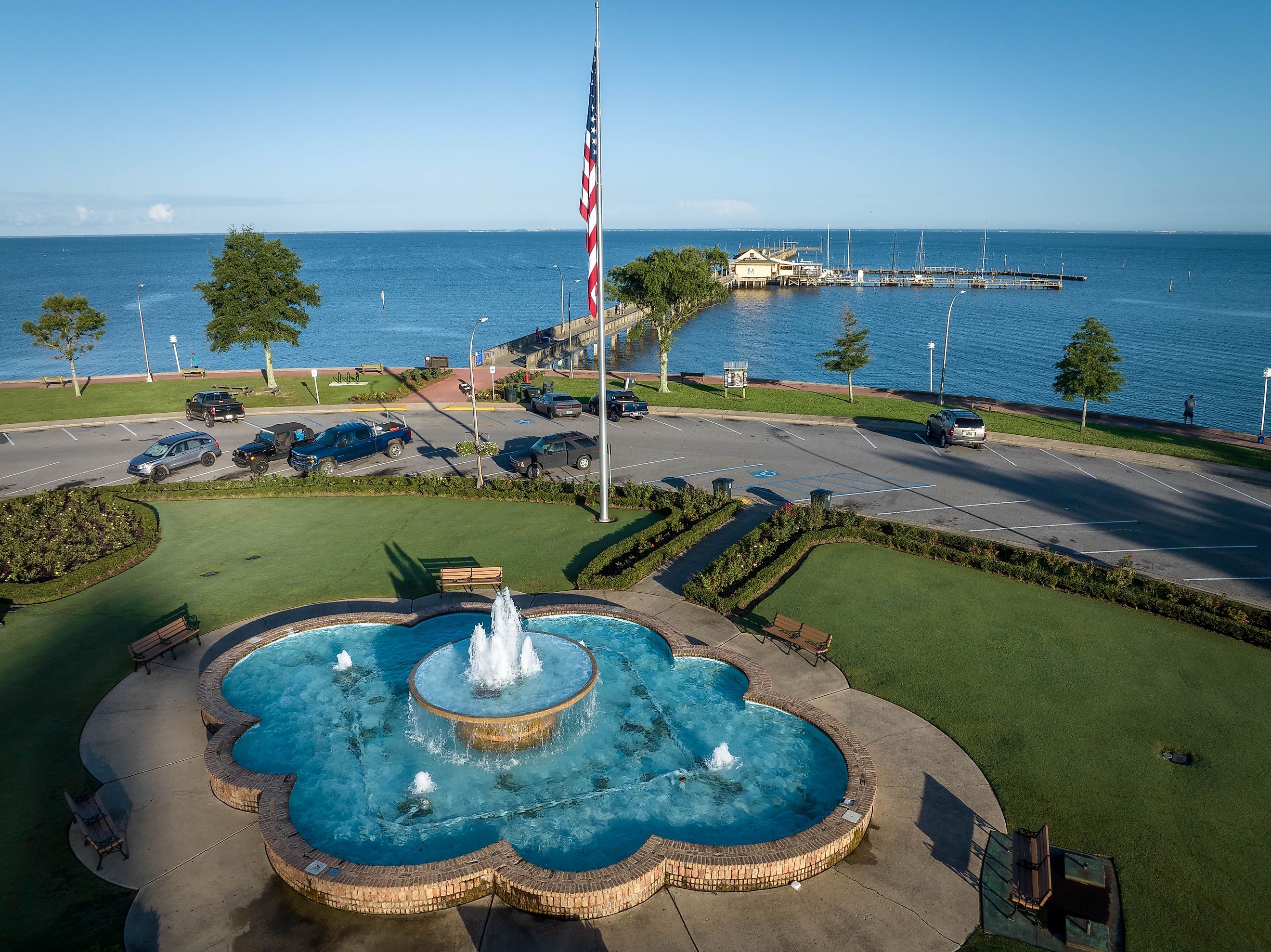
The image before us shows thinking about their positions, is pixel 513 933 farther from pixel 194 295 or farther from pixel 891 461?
pixel 194 295

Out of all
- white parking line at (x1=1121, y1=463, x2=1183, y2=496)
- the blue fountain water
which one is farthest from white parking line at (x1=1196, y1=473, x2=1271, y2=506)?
the blue fountain water

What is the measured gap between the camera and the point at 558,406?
43.9 metres

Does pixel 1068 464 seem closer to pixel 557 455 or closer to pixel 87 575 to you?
pixel 557 455

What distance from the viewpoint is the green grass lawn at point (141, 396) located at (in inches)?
1766

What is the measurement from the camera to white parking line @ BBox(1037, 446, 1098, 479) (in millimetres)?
33312

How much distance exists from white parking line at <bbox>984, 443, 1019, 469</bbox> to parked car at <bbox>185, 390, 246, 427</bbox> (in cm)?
4070

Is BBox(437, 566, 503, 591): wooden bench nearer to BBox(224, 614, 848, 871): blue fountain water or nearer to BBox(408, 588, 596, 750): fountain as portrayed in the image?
BBox(224, 614, 848, 871): blue fountain water

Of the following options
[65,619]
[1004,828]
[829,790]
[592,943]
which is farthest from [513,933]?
[65,619]

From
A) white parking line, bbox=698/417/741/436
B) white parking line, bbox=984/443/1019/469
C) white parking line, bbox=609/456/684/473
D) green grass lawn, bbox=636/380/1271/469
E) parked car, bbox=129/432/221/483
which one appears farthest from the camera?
white parking line, bbox=698/417/741/436

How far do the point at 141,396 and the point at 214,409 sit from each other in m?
10.7

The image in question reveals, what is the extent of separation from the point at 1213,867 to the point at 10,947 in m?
18.4

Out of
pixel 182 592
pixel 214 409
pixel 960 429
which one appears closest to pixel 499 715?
pixel 182 592

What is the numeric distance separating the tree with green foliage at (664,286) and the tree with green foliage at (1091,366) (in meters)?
22.0

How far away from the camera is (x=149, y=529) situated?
26469 mm
